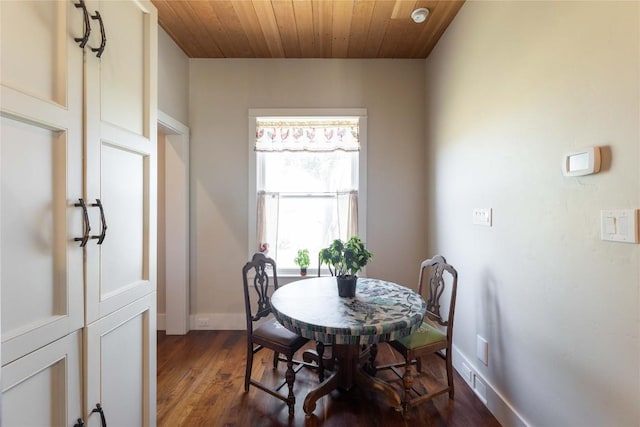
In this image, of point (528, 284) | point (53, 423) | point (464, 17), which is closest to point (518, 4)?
point (464, 17)

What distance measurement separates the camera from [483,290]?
197cm

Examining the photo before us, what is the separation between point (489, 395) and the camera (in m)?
1.87

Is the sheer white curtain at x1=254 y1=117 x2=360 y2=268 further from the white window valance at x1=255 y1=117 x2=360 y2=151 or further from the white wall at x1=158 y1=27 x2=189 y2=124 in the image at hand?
the white wall at x1=158 y1=27 x2=189 y2=124

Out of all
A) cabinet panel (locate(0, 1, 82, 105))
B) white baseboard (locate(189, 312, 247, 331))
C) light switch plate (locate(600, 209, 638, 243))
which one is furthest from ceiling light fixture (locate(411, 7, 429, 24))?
white baseboard (locate(189, 312, 247, 331))

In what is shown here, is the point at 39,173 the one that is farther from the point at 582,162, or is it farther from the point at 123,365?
the point at 582,162

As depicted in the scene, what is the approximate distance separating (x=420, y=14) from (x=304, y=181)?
5.87ft

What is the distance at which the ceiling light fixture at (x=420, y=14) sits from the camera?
2254 millimetres

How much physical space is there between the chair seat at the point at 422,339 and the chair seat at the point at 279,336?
2.14 feet

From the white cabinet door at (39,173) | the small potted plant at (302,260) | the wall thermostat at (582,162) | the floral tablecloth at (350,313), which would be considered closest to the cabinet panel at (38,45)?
the white cabinet door at (39,173)

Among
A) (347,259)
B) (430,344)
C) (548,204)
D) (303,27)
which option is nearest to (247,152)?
(303,27)

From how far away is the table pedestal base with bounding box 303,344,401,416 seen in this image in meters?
1.85

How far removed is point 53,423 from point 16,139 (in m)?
0.89

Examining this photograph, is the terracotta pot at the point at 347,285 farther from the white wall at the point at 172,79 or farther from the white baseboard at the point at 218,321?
the white wall at the point at 172,79

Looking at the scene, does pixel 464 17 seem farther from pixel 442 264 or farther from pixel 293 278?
pixel 293 278
